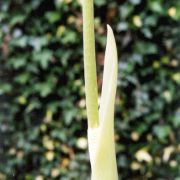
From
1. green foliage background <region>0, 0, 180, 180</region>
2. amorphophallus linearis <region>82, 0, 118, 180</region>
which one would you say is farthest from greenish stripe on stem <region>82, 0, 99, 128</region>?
green foliage background <region>0, 0, 180, 180</region>

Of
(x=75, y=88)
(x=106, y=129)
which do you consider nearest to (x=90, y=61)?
(x=106, y=129)

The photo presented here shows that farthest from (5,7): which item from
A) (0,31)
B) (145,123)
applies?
(145,123)

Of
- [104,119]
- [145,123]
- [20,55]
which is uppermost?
[20,55]

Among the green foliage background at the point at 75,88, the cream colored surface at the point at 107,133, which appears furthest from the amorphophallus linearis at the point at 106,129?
the green foliage background at the point at 75,88

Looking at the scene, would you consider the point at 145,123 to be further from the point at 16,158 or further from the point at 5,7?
the point at 5,7

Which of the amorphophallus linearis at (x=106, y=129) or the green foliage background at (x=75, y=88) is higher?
the green foliage background at (x=75, y=88)

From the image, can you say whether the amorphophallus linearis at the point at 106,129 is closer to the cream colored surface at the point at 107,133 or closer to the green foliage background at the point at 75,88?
the cream colored surface at the point at 107,133
